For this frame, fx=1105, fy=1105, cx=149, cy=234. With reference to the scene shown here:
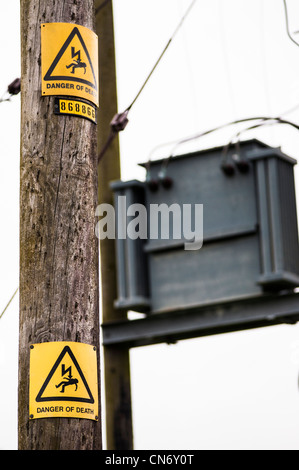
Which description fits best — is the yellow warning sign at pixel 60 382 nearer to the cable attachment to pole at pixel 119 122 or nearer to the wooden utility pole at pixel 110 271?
the wooden utility pole at pixel 110 271

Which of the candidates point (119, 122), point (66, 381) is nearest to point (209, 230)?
point (119, 122)

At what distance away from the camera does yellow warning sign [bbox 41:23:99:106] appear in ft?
16.4

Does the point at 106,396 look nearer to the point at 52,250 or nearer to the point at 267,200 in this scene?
the point at 267,200

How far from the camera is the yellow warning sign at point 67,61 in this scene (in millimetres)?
5000

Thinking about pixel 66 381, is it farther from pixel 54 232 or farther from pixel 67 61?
pixel 67 61

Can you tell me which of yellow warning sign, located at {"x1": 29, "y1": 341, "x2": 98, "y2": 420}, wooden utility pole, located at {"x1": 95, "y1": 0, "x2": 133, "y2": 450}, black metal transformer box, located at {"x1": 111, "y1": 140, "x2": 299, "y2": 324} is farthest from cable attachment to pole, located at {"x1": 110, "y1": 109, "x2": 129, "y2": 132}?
yellow warning sign, located at {"x1": 29, "y1": 341, "x2": 98, "y2": 420}

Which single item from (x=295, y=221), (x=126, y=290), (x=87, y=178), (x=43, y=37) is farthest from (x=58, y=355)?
(x=295, y=221)

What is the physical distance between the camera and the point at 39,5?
202 inches

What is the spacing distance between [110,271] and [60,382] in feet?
14.7

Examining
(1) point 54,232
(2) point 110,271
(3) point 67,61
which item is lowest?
(1) point 54,232

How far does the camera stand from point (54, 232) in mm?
4797

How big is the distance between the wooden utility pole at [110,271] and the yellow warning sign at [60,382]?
3594 millimetres

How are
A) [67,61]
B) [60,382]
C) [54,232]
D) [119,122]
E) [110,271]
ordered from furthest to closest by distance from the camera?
1. [110,271]
2. [119,122]
3. [67,61]
4. [54,232]
5. [60,382]

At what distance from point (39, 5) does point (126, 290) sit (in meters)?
4.10
